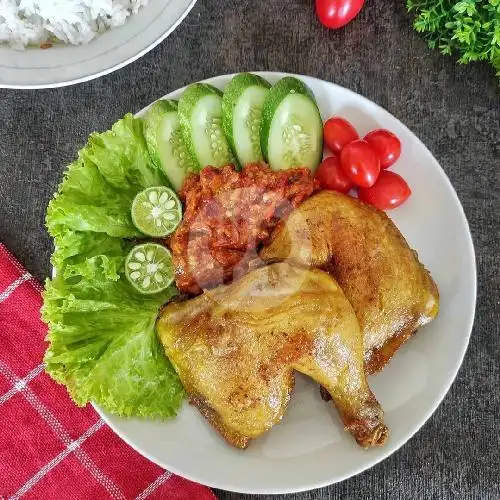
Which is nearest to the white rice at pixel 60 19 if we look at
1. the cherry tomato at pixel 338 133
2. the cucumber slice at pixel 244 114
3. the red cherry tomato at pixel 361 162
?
the cucumber slice at pixel 244 114

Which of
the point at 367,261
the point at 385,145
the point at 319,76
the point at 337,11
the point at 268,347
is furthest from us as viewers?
the point at 319,76

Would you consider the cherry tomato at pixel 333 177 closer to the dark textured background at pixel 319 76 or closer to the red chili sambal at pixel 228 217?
the red chili sambal at pixel 228 217

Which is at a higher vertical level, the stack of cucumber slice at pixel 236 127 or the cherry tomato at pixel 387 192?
the stack of cucumber slice at pixel 236 127

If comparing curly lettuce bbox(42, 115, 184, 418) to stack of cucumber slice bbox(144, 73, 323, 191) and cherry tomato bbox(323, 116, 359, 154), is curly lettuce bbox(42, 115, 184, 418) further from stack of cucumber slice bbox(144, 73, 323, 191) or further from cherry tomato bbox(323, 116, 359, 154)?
cherry tomato bbox(323, 116, 359, 154)

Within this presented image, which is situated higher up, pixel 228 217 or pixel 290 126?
pixel 290 126

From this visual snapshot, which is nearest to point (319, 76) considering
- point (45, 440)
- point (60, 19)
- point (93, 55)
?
point (93, 55)

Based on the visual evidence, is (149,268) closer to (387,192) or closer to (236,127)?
(236,127)

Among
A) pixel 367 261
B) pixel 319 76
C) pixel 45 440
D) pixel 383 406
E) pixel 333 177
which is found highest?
pixel 319 76
